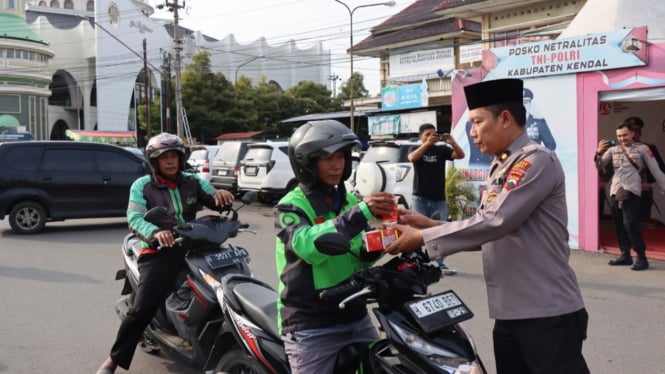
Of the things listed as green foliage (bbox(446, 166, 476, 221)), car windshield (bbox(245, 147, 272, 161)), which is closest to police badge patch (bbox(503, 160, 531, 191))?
green foliage (bbox(446, 166, 476, 221))

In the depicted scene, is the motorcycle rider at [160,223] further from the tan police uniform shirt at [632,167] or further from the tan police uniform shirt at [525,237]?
the tan police uniform shirt at [632,167]

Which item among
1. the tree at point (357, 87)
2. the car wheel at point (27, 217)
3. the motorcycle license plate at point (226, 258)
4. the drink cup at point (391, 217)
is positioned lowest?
the car wheel at point (27, 217)

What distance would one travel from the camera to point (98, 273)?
330 inches

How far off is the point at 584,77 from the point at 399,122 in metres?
18.7

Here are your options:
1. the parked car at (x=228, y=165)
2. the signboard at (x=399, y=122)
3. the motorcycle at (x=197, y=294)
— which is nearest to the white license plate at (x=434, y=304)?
the motorcycle at (x=197, y=294)

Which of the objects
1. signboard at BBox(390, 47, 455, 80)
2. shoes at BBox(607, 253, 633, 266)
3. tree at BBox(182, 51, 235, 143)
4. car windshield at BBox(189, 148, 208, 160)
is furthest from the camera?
tree at BBox(182, 51, 235, 143)

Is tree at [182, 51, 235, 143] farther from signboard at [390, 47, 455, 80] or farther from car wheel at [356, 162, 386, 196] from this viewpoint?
car wheel at [356, 162, 386, 196]

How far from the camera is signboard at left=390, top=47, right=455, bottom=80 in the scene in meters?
29.6

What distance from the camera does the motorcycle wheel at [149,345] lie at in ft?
15.9

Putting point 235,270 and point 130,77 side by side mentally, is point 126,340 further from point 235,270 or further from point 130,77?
point 130,77

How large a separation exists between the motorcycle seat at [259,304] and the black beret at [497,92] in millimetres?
1584

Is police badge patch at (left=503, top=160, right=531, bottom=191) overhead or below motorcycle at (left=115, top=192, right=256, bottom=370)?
overhead

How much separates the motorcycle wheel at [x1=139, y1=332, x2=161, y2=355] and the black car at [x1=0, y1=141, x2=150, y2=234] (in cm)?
776

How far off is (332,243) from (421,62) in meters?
29.8
